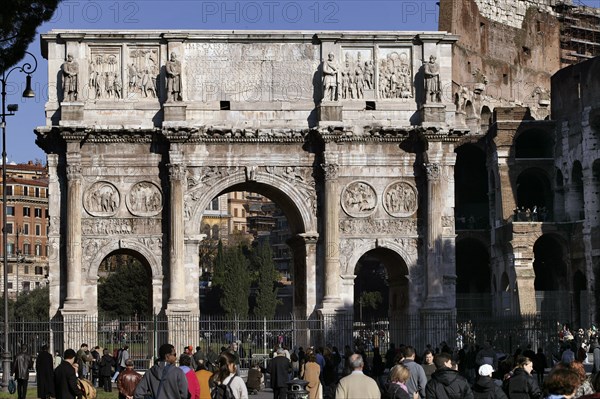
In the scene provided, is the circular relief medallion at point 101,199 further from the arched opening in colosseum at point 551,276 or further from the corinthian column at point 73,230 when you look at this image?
the arched opening in colosseum at point 551,276

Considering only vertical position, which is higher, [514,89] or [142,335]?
[514,89]

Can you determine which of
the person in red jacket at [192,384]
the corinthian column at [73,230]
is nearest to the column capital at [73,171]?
the corinthian column at [73,230]

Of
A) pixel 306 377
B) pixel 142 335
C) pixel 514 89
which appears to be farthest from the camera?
pixel 514 89

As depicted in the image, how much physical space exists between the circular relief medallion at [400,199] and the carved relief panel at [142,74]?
22.9ft

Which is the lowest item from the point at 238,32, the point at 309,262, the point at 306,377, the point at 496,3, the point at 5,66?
the point at 306,377

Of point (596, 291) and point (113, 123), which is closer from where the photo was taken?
point (113, 123)

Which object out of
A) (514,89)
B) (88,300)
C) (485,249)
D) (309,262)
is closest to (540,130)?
(485,249)

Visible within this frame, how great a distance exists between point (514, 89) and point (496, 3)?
4059mm

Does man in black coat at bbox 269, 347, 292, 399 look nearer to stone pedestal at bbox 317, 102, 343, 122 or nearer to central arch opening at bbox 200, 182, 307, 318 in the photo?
stone pedestal at bbox 317, 102, 343, 122

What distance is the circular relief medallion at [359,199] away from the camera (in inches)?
1607

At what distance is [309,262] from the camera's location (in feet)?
133

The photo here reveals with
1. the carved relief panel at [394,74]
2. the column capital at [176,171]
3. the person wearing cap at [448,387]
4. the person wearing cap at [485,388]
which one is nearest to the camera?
the person wearing cap at [448,387]

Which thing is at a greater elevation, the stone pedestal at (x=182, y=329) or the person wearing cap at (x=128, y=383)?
the stone pedestal at (x=182, y=329)

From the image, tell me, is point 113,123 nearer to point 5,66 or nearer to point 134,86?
point 134,86
